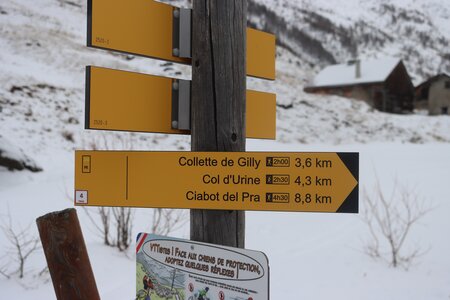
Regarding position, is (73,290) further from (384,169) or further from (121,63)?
(121,63)

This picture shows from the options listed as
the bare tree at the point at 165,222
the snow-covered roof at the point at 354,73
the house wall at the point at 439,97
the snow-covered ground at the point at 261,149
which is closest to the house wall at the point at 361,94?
the snow-covered roof at the point at 354,73

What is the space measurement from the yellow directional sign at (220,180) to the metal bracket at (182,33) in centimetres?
48

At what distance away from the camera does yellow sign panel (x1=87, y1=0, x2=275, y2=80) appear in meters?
1.67

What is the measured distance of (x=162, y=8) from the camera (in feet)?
6.10

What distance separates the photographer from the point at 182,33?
1.87 m

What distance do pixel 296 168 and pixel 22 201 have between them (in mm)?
6229

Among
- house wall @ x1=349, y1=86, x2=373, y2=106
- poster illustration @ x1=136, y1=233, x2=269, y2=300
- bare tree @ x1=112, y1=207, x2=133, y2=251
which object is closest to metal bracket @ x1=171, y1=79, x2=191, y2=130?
poster illustration @ x1=136, y1=233, x2=269, y2=300

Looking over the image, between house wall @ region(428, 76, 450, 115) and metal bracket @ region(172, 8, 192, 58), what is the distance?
40917 mm

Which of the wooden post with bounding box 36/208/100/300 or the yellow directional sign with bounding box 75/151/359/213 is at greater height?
the yellow directional sign with bounding box 75/151/359/213

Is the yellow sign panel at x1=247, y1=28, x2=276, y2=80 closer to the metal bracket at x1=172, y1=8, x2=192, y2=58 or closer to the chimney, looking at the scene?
the metal bracket at x1=172, y1=8, x2=192, y2=58

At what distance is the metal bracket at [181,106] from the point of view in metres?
1.85

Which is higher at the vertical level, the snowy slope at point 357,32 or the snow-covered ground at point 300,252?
the snowy slope at point 357,32

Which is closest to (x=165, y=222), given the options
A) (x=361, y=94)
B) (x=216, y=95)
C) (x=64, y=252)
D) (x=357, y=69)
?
(x=64, y=252)

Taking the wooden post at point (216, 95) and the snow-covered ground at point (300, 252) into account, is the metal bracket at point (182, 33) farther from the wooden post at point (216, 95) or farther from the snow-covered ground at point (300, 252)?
the snow-covered ground at point (300, 252)
